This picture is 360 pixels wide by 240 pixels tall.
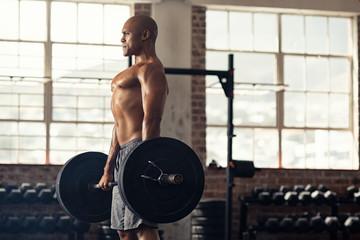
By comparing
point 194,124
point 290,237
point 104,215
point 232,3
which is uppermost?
point 232,3

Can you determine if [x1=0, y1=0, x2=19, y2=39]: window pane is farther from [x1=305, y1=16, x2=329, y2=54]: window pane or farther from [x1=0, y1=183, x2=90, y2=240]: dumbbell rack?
[x1=305, y1=16, x2=329, y2=54]: window pane

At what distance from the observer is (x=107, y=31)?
691 cm

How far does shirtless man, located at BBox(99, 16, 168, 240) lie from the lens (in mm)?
2855

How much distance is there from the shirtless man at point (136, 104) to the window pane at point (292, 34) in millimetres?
4493

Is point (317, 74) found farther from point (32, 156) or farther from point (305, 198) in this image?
point (32, 156)

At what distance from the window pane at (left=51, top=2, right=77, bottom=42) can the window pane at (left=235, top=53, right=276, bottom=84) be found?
172 cm

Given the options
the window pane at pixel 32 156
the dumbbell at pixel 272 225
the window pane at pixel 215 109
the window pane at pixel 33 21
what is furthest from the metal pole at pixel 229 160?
the window pane at pixel 33 21

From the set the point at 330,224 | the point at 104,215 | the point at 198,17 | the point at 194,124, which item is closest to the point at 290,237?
the point at 330,224

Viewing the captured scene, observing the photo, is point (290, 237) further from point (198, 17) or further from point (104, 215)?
point (104, 215)

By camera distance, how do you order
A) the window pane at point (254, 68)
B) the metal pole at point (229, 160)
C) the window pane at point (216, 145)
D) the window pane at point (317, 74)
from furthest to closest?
the window pane at point (317, 74), the window pane at point (254, 68), the window pane at point (216, 145), the metal pole at point (229, 160)

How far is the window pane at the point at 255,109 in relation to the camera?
7117 millimetres

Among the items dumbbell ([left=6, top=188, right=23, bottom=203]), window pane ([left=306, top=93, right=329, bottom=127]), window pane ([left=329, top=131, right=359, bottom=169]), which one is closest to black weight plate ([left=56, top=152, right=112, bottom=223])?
dumbbell ([left=6, top=188, right=23, bottom=203])

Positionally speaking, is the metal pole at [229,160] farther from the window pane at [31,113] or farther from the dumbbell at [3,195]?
the window pane at [31,113]

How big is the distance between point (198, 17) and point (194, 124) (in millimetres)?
1101
